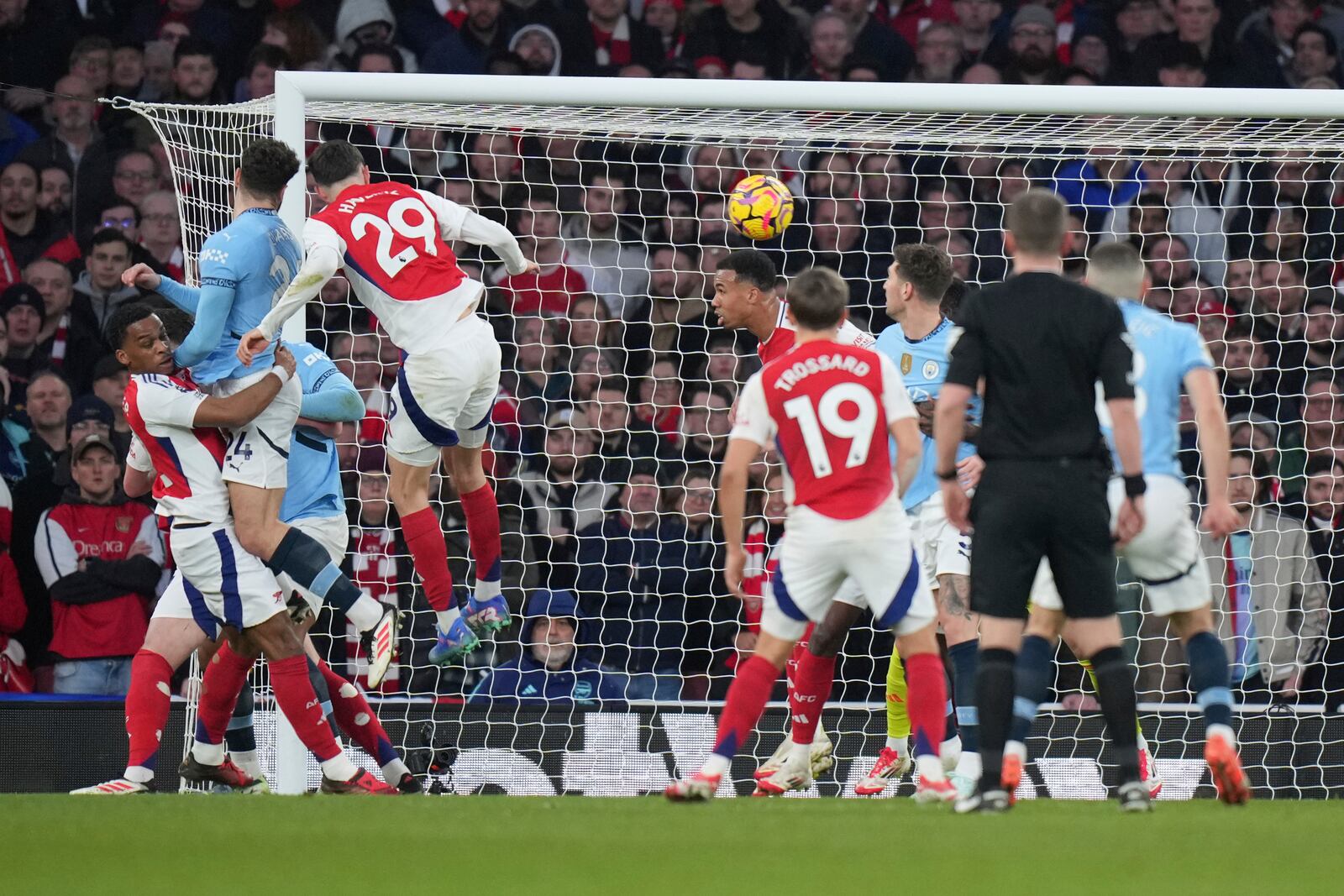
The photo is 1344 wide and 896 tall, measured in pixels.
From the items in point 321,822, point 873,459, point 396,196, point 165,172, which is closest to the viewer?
point 321,822

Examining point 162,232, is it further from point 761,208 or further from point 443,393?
point 761,208

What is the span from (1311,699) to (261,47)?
815 cm

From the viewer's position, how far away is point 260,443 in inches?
285

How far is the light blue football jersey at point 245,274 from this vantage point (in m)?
7.04

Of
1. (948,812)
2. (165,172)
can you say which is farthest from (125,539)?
(948,812)

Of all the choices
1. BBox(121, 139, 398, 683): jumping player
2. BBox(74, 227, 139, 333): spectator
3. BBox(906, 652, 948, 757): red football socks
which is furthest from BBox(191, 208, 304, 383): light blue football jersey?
BBox(74, 227, 139, 333): spectator

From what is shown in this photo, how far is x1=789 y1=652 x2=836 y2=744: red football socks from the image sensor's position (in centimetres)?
741

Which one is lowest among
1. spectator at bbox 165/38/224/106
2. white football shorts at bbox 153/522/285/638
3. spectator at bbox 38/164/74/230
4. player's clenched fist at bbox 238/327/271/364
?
white football shorts at bbox 153/522/285/638

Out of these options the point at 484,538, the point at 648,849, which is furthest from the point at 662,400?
the point at 648,849

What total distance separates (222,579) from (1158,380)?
3.88 meters

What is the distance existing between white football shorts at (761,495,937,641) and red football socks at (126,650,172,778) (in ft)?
9.57

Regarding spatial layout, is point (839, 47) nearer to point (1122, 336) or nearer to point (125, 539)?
point (125, 539)

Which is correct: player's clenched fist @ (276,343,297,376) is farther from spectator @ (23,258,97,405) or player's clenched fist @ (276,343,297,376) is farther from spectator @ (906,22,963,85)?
spectator @ (906,22,963,85)

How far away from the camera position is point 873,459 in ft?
19.2
